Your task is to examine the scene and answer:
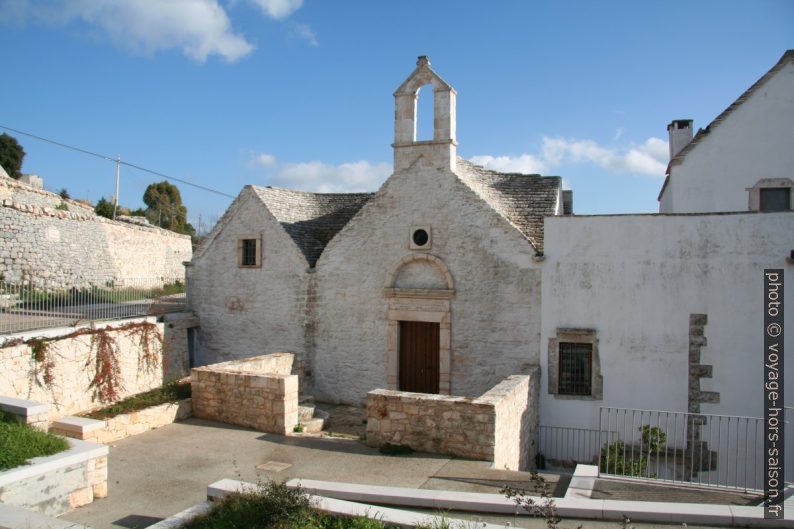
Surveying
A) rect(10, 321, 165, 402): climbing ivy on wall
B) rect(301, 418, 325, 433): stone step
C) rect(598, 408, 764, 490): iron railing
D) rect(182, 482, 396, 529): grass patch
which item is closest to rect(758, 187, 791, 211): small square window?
rect(598, 408, 764, 490): iron railing

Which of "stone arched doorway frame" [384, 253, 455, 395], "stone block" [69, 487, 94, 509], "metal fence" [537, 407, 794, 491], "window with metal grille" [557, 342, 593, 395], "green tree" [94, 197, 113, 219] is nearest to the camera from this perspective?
"stone block" [69, 487, 94, 509]

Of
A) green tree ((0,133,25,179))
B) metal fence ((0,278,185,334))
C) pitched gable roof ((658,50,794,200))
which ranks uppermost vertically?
green tree ((0,133,25,179))

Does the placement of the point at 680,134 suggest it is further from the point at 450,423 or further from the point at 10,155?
the point at 10,155

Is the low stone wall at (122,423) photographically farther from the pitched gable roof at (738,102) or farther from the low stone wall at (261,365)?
the pitched gable roof at (738,102)

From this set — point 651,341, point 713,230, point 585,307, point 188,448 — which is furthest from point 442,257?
point 188,448

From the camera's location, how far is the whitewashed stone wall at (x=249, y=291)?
16266 millimetres

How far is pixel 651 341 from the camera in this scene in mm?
12727

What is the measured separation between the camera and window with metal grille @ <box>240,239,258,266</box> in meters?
17.2

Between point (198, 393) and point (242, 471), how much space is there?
3339mm

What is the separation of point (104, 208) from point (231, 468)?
1316 inches

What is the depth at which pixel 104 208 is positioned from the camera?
38.0 m

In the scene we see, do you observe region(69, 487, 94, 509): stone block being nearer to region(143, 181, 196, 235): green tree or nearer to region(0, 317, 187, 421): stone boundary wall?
region(0, 317, 187, 421): stone boundary wall

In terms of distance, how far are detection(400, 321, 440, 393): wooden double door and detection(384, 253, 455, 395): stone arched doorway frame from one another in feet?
0.58

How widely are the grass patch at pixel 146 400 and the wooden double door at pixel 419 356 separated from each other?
515 cm
